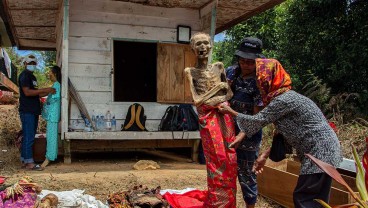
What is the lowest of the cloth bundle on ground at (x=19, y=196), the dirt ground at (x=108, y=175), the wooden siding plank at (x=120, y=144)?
the dirt ground at (x=108, y=175)

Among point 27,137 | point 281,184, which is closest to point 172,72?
point 27,137

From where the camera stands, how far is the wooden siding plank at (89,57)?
21.4 ft

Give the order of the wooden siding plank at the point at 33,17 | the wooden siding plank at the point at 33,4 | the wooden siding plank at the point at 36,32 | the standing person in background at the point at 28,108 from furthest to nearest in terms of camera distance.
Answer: the wooden siding plank at the point at 36,32
the wooden siding plank at the point at 33,17
the wooden siding plank at the point at 33,4
the standing person in background at the point at 28,108

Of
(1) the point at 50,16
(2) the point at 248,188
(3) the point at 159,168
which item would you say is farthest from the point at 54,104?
(2) the point at 248,188

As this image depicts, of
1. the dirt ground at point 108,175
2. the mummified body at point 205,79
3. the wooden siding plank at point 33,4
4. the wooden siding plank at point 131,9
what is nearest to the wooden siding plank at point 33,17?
the wooden siding plank at point 33,4

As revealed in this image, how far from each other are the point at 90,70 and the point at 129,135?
1.40 metres

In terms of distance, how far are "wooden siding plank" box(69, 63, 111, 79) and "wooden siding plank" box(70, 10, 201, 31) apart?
81 cm

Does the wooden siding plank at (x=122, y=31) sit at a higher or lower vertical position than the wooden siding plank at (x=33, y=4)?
lower

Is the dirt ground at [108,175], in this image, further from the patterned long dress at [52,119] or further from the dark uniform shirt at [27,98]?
the dark uniform shirt at [27,98]

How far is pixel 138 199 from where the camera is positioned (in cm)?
407

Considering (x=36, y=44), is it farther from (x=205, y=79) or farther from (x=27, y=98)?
(x=205, y=79)

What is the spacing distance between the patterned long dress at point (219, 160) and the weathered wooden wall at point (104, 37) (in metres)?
3.45

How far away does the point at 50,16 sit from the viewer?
8297 millimetres

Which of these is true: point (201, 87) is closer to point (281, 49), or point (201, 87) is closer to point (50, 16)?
point (50, 16)
